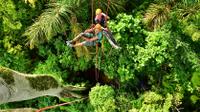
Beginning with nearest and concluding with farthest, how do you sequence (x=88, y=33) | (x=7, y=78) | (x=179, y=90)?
1. (x=7, y=78)
2. (x=88, y=33)
3. (x=179, y=90)

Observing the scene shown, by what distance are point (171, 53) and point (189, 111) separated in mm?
2240

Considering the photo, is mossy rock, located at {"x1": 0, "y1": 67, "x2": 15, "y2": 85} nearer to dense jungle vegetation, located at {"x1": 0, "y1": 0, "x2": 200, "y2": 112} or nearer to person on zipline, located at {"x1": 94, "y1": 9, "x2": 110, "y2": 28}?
dense jungle vegetation, located at {"x1": 0, "y1": 0, "x2": 200, "y2": 112}

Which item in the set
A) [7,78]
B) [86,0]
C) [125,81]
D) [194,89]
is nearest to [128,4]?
[86,0]

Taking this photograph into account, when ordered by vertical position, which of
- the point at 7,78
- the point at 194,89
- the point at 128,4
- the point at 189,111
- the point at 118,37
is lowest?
the point at 189,111

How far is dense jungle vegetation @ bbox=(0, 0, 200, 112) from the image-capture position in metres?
8.91

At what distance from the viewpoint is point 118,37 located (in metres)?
8.77

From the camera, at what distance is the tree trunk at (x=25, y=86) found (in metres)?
7.30

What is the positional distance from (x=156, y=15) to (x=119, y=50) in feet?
3.51

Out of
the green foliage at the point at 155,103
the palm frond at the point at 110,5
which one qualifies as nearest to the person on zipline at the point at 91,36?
the palm frond at the point at 110,5

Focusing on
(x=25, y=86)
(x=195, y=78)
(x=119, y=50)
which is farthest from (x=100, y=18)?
(x=195, y=78)

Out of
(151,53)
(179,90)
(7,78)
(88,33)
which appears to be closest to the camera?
(7,78)

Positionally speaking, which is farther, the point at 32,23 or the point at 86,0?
the point at 32,23

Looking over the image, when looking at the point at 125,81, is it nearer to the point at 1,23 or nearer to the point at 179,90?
the point at 179,90

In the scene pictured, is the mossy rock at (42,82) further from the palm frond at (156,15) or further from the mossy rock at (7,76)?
the palm frond at (156,15)
